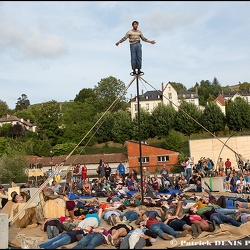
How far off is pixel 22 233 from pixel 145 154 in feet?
94.9

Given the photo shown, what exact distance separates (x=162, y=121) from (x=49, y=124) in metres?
17.6

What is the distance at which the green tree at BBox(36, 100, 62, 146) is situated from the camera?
54.3 metres

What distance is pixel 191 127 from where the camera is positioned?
46.8 metres

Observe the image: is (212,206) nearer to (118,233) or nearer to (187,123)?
(118,233)

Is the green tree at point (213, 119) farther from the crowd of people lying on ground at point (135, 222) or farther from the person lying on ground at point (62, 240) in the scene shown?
the person lying on ground at point (62, 240)

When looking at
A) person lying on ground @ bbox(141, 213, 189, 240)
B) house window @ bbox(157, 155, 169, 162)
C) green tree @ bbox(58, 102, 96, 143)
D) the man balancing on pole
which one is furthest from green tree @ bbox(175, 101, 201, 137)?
person lying on ground @ bbox(141, 213, 189, 240)

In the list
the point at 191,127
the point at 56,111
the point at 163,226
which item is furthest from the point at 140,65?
the point at 56,111

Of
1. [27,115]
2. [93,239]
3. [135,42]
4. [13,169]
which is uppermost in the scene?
[27,115]

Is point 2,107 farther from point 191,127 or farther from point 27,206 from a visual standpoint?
point 27,206

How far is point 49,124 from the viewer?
2159 inches

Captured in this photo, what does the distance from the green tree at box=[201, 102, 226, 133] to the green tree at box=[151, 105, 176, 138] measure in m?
4.20

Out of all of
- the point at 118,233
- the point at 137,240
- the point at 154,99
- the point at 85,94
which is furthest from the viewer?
the point at 85,94

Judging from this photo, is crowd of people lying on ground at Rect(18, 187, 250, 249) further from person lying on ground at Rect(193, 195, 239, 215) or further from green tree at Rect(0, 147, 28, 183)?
green tree at Rect(0, 147, 28, 183)

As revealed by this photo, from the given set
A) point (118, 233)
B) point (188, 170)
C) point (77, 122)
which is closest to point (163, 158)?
point (188, 170)
